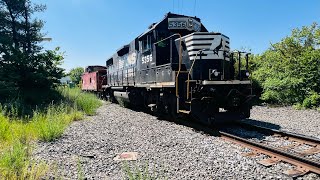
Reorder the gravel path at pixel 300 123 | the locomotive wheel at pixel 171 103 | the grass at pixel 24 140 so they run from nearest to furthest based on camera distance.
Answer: the grass at pixel 24 140
the gravel path at pixel 300 123
the locomotive wheel at pixel 171 103

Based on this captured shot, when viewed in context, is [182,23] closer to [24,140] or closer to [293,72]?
[24,140]

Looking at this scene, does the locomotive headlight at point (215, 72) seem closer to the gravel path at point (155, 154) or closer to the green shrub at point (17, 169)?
the gravel path at point (155, 154)

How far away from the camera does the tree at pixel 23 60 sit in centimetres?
1210

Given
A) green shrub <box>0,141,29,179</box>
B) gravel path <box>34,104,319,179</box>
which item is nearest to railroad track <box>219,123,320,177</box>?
gravel path <box>34,104,319,179</box>

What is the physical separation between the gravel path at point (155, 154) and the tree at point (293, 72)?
8.46 metres

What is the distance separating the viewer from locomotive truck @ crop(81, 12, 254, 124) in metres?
7.73

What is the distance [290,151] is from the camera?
5406mm

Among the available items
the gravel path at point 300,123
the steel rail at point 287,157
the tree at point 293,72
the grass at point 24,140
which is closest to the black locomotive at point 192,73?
the gravel path at point 300,123

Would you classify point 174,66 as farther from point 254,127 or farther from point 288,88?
point 288,88

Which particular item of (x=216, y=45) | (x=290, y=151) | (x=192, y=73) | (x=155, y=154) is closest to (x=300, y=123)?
(x=216, y=45)

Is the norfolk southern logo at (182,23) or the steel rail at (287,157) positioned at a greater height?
the norfolk southern logo at (182,23)

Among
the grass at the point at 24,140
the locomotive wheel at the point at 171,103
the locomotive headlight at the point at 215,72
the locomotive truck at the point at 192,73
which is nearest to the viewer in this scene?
the grass at the point at 24,140

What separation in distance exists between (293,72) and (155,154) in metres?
11.6

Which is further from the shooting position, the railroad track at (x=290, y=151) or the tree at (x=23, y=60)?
the tree at (x=23, y=60)
